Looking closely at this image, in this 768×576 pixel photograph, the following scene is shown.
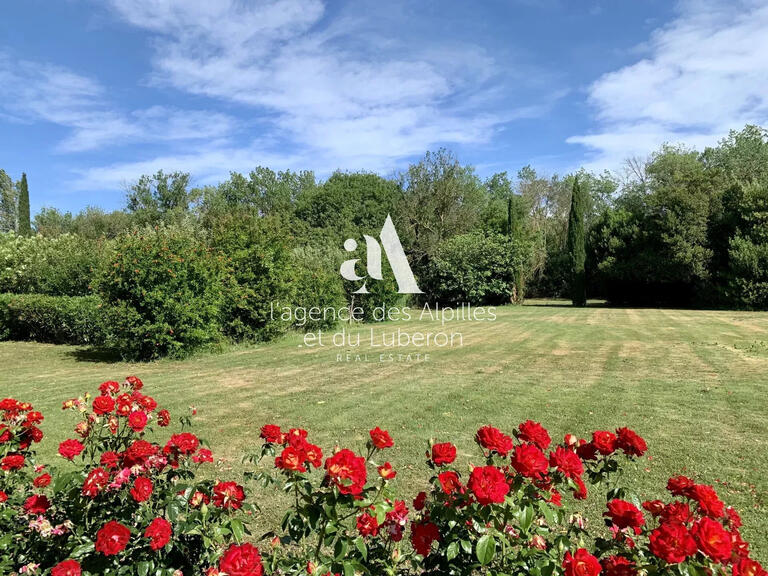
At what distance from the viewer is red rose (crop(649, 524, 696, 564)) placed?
3.91ft

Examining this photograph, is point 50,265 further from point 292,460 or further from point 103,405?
point 292,460

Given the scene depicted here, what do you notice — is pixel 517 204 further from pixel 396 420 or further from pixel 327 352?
pixel 396 420

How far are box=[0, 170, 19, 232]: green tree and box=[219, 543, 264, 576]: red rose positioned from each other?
4644 cm

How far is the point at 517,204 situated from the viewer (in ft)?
82.7

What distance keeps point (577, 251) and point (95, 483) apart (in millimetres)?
26078

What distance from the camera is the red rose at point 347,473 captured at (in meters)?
1.44

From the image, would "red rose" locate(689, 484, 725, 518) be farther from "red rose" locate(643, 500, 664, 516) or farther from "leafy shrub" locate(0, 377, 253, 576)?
"leafy shrub" locate(0, 377, 253, 576)

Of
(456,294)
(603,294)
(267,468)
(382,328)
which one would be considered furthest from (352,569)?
(603,294)

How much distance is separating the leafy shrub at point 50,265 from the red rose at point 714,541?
1521 centimetres

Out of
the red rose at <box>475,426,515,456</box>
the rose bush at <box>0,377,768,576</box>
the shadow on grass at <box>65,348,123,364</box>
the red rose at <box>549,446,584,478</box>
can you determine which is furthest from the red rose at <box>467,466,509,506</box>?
the shadow on grass at <box>65,348,123,364</box>

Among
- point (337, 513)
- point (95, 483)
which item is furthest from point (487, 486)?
point (95, 483)

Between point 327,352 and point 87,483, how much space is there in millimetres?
8583

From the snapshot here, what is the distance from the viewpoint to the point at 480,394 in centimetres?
627

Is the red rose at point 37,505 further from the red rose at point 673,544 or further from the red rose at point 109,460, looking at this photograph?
the red rose at point 673,544
